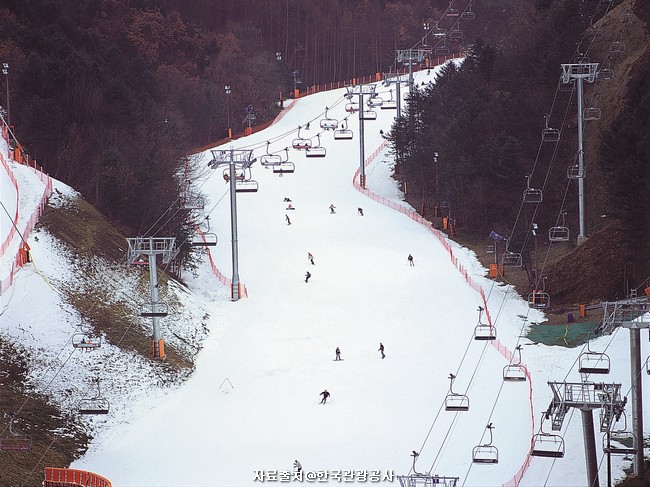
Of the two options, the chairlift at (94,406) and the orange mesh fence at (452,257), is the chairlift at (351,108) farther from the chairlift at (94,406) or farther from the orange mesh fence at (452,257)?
the chairlift at (94,406)

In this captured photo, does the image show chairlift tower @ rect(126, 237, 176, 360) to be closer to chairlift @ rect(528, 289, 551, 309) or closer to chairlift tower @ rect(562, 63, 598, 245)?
chairlift @ rect(528, 289, 551, 309)

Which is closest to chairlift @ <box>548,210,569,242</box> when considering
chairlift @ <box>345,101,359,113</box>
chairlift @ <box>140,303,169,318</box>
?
chairlift @ <box>140,303,169,318</box>

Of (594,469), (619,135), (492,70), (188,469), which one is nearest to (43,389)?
(188,469)

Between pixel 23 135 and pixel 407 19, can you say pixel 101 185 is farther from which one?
pixel 407 19

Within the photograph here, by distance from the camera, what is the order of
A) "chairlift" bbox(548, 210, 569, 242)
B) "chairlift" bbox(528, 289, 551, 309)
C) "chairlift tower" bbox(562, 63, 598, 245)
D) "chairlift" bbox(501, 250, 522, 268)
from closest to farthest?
"chairlift" bbox(528, 289, 551, 309), "chairlift" bbox(548, 210, 569, 242), "chairlift tower" bbox(562, 63, 598, 245), "chairlift" bbox(501, 250, 522, 268)

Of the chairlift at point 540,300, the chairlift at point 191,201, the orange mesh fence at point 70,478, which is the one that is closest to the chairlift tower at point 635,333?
the orange mesh fence at point 70,478

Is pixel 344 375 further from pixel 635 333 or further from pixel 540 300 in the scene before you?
pixel 635 333

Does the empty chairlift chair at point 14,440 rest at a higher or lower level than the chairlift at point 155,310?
lower
